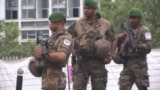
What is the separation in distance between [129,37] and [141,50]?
0.26 m

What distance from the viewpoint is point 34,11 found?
86.4 metres

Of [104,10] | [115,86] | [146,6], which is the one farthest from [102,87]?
[104,10]

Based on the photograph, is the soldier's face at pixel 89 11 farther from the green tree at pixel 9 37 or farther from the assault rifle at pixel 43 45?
the green tree at pixel 9 37

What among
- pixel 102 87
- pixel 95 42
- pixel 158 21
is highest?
pixel 95 42

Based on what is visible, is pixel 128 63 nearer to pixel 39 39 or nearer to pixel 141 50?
pixel 141 50

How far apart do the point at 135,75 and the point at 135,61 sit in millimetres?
217

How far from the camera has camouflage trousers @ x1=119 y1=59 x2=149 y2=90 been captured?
1108 centimetres

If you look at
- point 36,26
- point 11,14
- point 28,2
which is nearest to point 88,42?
point 36,26

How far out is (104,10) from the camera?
42531 millimetres

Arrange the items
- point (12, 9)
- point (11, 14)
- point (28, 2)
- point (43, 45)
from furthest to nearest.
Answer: point (12, 9) → point (11, 14) → point (28, 2) → point (43, 45)

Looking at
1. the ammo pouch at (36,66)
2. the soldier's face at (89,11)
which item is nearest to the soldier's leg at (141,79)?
the soldier's face at (89,11)

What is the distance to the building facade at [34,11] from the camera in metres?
84.7

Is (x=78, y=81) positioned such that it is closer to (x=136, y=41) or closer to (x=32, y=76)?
(x=136, y=41)

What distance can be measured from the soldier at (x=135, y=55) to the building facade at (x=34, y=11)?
72.7 m
